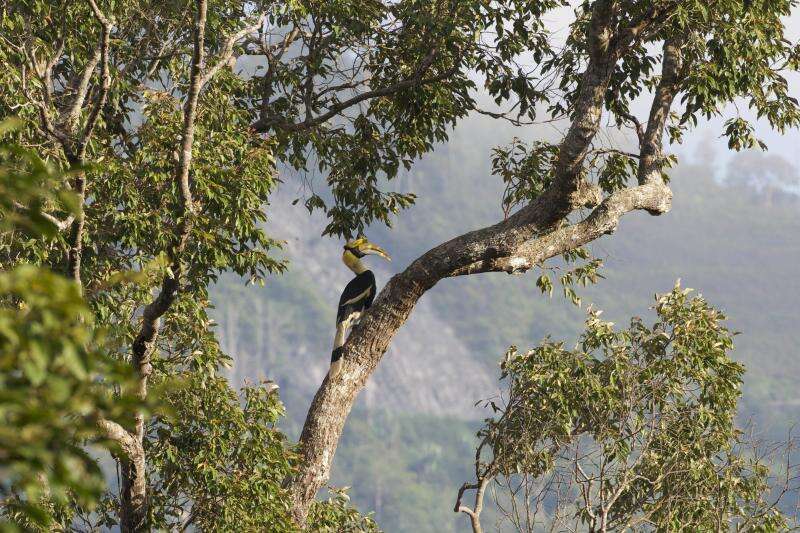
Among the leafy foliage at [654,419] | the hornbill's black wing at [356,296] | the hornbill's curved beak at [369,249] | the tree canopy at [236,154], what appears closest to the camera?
the tree canopy at [236,154]

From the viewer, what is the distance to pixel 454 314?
11900 centimetres

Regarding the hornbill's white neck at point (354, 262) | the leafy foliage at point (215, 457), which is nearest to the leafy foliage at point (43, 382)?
the leafy foliage at point (215, 457)

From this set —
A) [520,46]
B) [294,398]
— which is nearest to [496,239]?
[520,46]

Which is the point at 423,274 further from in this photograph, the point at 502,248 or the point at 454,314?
the point at 454,314

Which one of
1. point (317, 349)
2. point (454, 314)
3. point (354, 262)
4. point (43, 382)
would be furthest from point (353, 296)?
point (454, 314)

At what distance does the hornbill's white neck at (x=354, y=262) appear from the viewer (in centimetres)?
757

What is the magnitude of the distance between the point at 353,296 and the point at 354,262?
2.68ft

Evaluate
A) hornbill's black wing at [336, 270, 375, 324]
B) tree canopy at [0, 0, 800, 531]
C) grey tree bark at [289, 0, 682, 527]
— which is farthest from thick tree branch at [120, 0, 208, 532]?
hornbill's black wing at [336, 270, 375, 324]

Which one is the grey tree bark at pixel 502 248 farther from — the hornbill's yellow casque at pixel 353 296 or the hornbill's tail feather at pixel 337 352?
the hornbill's yellow casque at pixel 353 296

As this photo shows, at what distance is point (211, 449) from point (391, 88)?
3.63m

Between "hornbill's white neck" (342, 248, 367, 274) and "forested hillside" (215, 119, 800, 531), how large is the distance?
7766 centimetres

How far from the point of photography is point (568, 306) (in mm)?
112125

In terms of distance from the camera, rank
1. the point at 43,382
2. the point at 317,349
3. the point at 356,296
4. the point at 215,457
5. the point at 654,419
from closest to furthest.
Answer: the point at 43,382, the point at 215,457, the point at 356,296, the point at 654,419, the point at 317,349

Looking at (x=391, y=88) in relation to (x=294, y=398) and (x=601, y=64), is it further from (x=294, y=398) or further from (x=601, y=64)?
(x=294, y=398)
